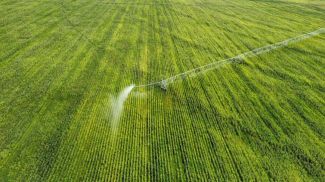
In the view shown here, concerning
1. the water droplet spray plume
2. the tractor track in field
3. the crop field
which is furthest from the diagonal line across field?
the water droplet spray plume

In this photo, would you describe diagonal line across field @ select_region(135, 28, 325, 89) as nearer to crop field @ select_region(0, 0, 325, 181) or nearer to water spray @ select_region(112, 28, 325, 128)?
water spray @ select_region(112, 28, 325, 128)

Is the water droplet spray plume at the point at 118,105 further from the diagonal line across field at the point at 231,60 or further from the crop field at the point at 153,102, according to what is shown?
the diagonal line across field at the point at 231,60

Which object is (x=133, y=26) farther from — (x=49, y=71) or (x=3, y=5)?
(x=3, y=5)

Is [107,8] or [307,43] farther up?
[107,8]

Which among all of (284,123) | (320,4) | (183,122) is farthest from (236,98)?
(320,4)

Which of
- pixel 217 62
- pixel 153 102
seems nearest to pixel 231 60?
pixel 217 62

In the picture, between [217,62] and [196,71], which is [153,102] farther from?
[217,62]
